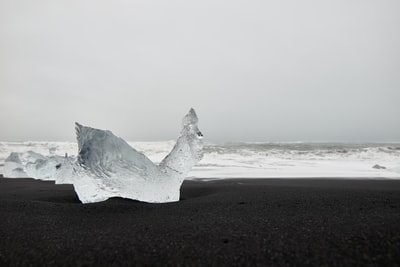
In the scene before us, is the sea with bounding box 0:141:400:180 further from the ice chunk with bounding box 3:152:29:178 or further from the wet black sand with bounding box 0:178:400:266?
the wet black sand with bounding box 0:178:400:266

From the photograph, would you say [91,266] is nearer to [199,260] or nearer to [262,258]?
[199,260]

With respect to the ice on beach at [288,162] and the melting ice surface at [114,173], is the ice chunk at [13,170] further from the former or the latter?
the melting ice surface at [114,173]

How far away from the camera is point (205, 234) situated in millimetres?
1722

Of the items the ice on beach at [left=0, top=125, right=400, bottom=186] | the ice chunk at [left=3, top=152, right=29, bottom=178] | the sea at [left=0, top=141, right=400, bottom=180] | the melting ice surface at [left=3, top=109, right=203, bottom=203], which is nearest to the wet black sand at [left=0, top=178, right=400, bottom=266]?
the melting ice surface at [left=3, top=109, right=203, bottom=203]

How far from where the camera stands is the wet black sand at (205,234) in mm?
1368

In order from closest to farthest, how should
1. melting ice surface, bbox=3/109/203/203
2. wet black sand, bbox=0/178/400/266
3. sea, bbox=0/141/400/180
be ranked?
1. wet black sand, bbox=0/178/400/266
2. melting ice surface, bbox=3/109/203/203
3. sea, bbox=0/141/400/180

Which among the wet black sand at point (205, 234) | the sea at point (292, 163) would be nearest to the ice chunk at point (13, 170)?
the sea at point (292, 163)

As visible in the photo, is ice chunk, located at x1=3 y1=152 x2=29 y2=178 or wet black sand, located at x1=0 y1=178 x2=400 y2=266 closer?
wet black sand, located at x1=0 y1=178 x2=400 y2=266

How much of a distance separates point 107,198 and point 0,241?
154cm

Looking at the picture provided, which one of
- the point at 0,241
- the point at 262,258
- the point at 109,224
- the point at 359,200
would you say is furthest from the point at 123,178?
the point at 359,200

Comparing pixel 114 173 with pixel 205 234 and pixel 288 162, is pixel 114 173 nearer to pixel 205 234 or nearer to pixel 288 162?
pixel 205 234

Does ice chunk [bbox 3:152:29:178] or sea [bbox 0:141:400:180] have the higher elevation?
sea [bbox 0:141:400:180]

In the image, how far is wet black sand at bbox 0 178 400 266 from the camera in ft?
4.49

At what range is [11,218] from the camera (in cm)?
213
